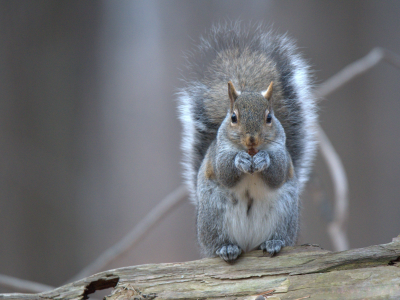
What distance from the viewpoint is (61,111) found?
315cm

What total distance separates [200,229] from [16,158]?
7.13 feet

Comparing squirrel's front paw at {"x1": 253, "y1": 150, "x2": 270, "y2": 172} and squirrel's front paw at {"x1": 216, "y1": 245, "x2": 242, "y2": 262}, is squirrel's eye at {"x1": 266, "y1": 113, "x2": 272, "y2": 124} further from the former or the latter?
squirrel's front paw at {"x1": 216, "y1": 245, "x2": 242, "y2": 262}

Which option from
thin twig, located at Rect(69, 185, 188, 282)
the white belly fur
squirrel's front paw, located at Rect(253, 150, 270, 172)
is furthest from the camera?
thin twig, located at Rect(69, 185, 188, 282)

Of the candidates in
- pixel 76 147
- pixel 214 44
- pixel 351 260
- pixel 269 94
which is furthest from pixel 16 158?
pixel 351 260

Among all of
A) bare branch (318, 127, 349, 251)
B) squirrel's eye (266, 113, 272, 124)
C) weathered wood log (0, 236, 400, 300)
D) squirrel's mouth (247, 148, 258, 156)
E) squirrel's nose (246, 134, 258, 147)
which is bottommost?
bare branch (318, 127, 349, 251)

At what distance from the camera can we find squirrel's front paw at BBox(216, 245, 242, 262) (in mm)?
→ 1376

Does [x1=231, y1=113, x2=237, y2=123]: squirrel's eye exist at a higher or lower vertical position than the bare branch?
higher

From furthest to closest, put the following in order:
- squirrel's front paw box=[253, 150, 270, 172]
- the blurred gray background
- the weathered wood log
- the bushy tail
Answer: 1. the blurred gray background
2. the bushy tail
3. squirrel's front paw box=[253, 150, 270, 172]
4. the weathered wood log

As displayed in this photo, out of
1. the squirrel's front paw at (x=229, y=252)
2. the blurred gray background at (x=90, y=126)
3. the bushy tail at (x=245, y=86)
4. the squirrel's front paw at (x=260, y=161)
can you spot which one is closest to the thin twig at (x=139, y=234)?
the bushy tail at (x=245, y=86)

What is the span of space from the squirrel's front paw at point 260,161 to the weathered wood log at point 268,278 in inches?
14.0

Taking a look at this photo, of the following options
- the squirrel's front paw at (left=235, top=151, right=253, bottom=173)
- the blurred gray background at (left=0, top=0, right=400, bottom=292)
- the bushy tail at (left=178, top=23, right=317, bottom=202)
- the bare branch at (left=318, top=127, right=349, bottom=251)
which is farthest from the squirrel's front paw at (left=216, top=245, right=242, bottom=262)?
the blurred gray background at (left=0, top=0, right=400, bottom=292)

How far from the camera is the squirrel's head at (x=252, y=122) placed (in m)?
1.31

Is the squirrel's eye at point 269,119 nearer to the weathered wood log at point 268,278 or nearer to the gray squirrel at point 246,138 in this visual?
the gray squirrel at point 246,138

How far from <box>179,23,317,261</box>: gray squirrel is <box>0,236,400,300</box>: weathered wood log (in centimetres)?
8
